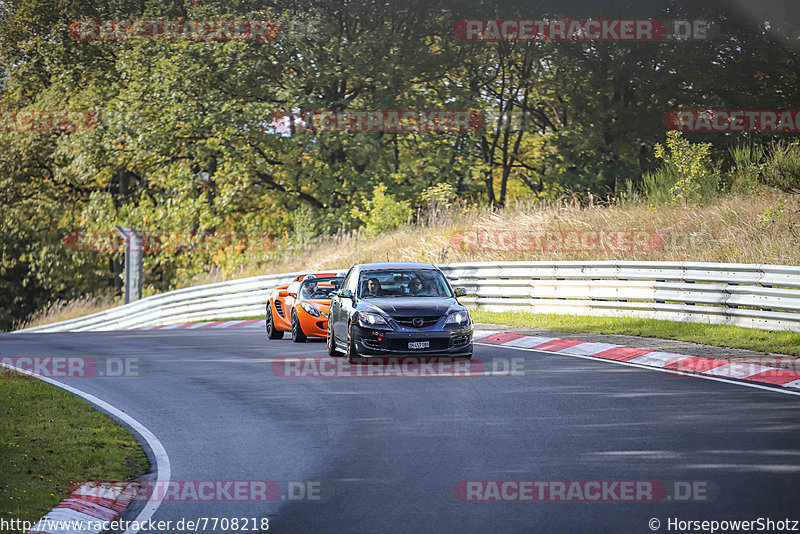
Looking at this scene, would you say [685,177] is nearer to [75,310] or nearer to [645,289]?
[645,289]

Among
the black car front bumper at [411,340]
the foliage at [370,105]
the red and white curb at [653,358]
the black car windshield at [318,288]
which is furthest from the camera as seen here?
the foliage at [370,105]

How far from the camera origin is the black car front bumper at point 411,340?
14711mm

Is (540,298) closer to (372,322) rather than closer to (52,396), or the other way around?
(372,322)

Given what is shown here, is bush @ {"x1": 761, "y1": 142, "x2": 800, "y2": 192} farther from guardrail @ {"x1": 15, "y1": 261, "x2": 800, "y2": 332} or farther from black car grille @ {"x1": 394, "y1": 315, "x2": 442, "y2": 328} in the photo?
black car grille @ {"x1": 394, "y1": 315, "x2": 442, "y2": 328}

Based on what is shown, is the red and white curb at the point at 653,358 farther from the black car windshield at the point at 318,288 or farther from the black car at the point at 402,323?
the black car windshield at the point at 318,288

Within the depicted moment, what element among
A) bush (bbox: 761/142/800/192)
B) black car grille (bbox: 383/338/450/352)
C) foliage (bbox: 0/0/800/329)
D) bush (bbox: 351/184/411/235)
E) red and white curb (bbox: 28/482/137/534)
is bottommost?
red and white curb (bbox: 28/482/137/534)

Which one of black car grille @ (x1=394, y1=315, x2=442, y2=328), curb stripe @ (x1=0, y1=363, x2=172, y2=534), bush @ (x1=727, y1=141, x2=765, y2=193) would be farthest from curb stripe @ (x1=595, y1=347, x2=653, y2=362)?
bush @ (x1=727, y1=141, x2=765, y2=193)

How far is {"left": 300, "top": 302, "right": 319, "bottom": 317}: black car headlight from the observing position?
2003 centimetres

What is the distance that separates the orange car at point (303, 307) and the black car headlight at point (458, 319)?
16.4ft

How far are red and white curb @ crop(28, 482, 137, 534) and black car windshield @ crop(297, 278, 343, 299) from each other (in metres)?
12.4

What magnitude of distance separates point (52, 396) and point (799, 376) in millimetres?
9356

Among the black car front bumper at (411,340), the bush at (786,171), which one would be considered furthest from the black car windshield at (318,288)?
the bush at (786,171)

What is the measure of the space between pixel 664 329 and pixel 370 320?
19.5 feet

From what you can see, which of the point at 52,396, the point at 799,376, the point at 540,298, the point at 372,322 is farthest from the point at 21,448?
the point at 540,298
